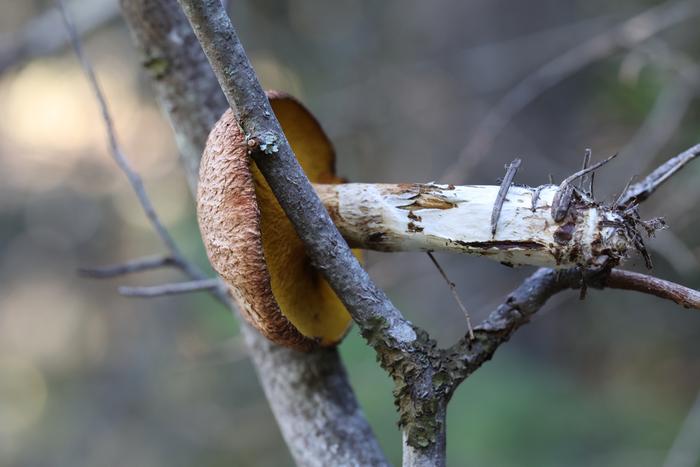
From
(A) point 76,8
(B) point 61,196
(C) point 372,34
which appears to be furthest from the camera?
(B) point 61,196

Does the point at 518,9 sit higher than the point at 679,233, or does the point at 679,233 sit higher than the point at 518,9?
the point at 518,9

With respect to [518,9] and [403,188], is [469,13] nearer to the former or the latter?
[518,9]

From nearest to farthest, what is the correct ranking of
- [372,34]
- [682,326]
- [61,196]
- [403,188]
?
[403,188] → [682,326] → [372,34] → [61,196]

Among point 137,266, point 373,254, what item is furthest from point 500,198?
point 373,254

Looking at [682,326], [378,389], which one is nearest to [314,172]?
[378,389]

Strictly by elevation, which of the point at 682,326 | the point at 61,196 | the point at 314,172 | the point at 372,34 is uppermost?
the point at 372,34

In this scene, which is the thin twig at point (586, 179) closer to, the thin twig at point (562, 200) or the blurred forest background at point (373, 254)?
the thin twig at point (562, 200)

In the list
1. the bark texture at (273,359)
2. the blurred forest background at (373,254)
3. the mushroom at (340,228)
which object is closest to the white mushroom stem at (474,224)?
the mushroom at (340,228)

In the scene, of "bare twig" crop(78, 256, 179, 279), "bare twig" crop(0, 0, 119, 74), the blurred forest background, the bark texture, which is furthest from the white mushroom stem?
"bare twig" crop(0, 0, 119, 74)
